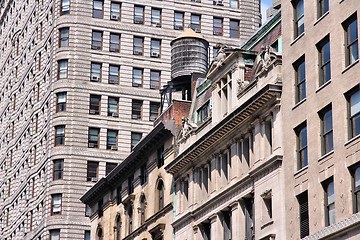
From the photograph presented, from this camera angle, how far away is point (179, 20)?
11806cm

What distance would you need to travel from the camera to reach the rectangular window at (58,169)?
109188mm

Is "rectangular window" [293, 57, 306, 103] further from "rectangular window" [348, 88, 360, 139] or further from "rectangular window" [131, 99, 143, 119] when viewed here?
"rectangular window" [131, 99, 143, 119]


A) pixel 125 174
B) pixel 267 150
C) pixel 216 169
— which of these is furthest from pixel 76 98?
pixel 267 150

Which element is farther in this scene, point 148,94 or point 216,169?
point 148,94

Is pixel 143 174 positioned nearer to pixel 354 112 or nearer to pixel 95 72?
pixel 354 112

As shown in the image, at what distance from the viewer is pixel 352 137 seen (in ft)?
154

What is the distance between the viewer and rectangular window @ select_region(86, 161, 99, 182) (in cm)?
10888

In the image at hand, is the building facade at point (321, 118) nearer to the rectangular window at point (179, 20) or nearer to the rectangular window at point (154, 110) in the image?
the rectangular window at point (154, 110)

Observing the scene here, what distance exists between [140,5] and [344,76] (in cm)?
7101

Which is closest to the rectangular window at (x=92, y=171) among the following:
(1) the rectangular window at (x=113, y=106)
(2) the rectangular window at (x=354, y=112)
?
(1) the rectangular window at (x=113, y=106)

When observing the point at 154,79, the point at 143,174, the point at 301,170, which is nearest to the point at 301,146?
the point at 301,170

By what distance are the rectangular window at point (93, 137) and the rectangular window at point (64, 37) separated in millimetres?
10400

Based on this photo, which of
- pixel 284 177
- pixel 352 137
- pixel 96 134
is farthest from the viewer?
pixel 96 134

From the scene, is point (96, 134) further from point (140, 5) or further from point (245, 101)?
point (245, 101)
